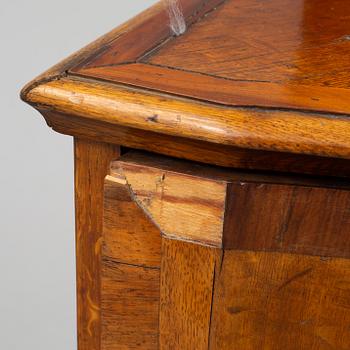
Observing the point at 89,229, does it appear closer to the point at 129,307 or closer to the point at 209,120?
the point at 129,307

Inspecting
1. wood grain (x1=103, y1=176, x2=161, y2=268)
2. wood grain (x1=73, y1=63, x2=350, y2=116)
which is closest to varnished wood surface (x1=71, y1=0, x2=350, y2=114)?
wood grain (x1=73, y1=63, x2=350, y2=116)

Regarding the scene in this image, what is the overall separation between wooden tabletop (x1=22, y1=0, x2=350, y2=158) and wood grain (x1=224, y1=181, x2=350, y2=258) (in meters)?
0.05

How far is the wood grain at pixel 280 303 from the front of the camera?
2.66 feet

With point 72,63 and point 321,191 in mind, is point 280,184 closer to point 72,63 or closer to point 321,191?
point 321,191

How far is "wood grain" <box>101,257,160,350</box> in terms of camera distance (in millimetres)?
893

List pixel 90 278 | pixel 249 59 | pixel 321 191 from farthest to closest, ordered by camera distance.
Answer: pixel 90 278, pixel 249 59, pixel 321 191

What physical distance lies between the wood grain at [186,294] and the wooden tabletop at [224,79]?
0.11 meters

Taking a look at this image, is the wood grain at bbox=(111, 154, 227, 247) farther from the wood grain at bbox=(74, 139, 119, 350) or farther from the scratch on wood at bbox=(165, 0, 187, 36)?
the scratch on wood at bbox=(165, 0, 187, 36)

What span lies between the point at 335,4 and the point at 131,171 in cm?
38

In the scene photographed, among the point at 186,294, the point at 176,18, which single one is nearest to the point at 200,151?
the point at 186,294

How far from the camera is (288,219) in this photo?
0.79 metres

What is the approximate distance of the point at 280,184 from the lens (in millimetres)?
781

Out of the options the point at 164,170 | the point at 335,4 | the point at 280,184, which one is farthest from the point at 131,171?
the point at 335,4

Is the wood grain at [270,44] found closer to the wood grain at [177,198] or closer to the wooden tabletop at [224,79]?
the wooden tabletop at [224,79]
